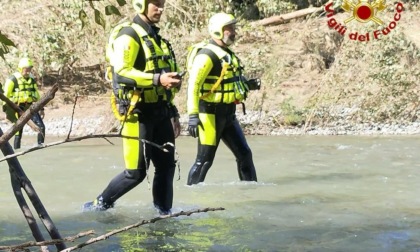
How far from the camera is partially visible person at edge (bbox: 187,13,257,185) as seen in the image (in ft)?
25.3

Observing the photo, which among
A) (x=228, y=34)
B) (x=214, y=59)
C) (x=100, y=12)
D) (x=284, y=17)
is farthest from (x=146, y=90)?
(x=284, y=17)

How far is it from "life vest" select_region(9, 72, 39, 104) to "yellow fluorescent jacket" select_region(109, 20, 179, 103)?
7630 millimetres

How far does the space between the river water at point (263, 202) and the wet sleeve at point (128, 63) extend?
24.2 inches

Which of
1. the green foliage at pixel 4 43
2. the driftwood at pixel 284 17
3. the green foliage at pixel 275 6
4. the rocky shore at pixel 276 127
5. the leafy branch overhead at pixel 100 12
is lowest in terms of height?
the rocky shore at pixel 276 127

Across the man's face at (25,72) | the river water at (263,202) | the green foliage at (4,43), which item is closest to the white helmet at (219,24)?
the river water at (263,202)

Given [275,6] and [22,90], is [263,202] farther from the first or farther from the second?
[275,6]

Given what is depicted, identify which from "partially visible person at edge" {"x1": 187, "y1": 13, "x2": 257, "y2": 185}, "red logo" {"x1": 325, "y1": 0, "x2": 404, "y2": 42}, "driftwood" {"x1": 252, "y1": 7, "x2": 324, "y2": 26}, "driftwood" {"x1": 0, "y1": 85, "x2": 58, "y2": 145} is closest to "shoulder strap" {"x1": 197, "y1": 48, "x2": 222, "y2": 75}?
"partially visible person at edge" {"x1": 187, "y1": 13, "x2": 257, "y2": 185}

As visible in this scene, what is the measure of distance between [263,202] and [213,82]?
4.21 ft

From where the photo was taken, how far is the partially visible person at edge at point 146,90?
6008 millimetres

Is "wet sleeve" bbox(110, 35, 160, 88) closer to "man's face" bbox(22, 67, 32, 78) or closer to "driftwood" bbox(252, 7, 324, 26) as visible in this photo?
"man's face" bbox(22, 67, 32, 78)

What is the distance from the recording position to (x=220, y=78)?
7.79 meters

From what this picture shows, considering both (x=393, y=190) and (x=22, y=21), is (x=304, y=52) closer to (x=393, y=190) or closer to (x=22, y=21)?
(x=22, y=21)

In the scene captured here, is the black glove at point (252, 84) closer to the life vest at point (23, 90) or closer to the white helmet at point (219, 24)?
the white helmet at point (219, 24)

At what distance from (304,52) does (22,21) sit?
258 inches
